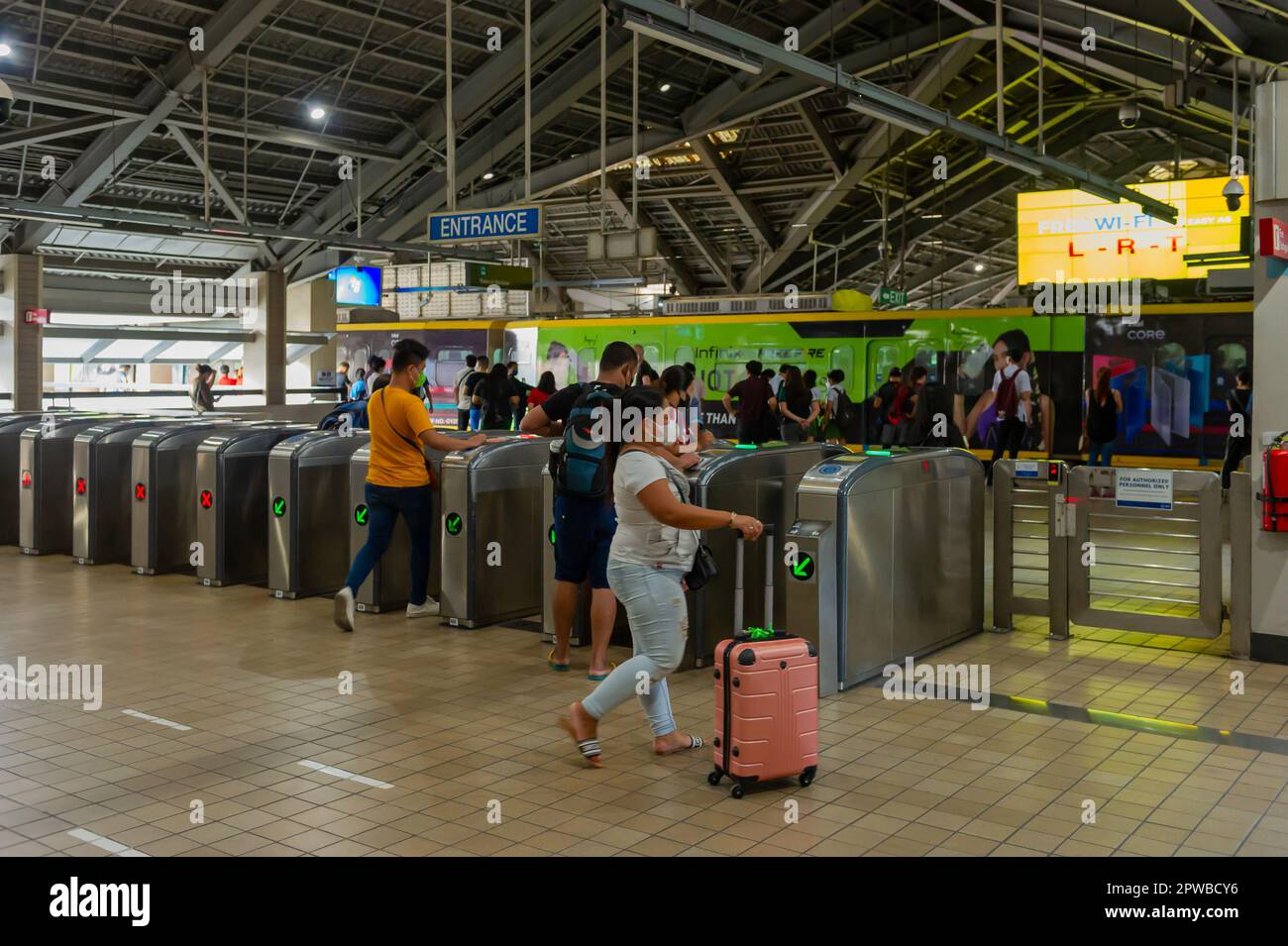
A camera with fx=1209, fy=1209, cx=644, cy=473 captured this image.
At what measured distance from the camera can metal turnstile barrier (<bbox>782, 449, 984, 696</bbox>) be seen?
6289mm

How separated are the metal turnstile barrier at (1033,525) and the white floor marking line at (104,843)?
222 inches

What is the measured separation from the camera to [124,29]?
17875 millimetres

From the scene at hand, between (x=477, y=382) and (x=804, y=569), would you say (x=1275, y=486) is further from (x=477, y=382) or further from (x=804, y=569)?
(x=477, y=382)

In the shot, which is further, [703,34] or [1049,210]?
[1049,210]

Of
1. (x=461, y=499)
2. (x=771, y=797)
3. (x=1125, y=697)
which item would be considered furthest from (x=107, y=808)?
(x=1125, y=697)

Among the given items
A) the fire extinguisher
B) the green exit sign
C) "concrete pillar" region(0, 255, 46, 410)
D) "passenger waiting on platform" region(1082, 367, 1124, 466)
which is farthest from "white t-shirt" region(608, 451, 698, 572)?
"concrete pillar" region(0, 255, 46, 410)

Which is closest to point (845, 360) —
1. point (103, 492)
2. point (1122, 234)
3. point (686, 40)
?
point (1122, 234)

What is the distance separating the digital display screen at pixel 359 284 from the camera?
2420cm

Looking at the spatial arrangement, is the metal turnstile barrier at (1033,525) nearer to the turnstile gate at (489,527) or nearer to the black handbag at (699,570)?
the turnstile gate at (489,527)

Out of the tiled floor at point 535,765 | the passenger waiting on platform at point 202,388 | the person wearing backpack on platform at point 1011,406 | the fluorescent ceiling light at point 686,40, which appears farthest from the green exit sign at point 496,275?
the tiled floor at point 535,765

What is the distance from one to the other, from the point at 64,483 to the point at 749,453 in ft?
23.4

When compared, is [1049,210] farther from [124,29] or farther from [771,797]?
[771,797]

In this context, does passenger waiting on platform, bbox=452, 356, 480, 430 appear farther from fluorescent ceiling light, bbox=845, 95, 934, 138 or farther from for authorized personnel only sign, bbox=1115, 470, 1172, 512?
for authorized personnel only sign, bbox=1115, 470, 1172, 512

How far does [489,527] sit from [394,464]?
768 mm
